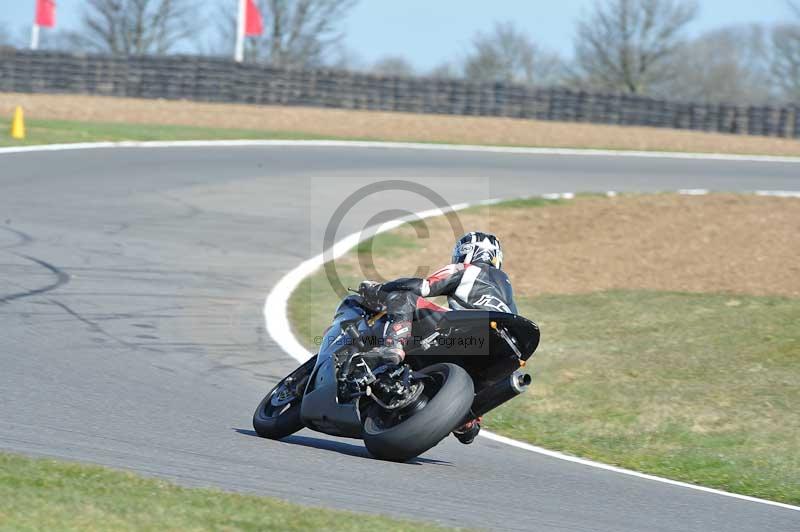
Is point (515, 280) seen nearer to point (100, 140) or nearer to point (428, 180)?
point (428, 180)

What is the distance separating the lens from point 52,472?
18.3 feet

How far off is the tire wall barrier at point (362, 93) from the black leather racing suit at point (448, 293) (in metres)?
27.2

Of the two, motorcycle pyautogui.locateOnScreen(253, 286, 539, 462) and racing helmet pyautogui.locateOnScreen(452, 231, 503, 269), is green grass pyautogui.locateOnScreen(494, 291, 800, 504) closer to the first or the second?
motorcycle pyautogui.locateOnScreen(253, 286, 539, 462)

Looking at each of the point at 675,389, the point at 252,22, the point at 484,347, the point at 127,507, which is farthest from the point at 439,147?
the point at 127,507

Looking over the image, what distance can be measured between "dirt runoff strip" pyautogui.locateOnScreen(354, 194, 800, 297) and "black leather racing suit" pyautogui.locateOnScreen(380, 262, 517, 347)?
7.25m

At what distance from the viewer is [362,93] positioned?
34.3m

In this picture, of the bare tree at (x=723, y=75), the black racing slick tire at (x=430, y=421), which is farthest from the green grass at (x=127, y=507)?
the bare tree at (x=723, y=75)

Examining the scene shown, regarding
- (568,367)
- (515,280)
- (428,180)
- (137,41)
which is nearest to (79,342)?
(568,367)

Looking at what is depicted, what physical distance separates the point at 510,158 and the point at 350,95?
8.38 meters

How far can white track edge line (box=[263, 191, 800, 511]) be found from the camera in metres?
7.56

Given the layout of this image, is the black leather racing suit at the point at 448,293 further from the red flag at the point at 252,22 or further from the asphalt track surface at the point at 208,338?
the red flag at the point at 252,22

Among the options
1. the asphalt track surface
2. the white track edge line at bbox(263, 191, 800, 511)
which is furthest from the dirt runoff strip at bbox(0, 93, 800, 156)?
the white track edge line at bbox(263, 191, 800, 511)

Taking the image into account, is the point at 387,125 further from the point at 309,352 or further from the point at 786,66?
the point at 786,66

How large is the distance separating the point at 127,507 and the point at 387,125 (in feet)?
88.8
